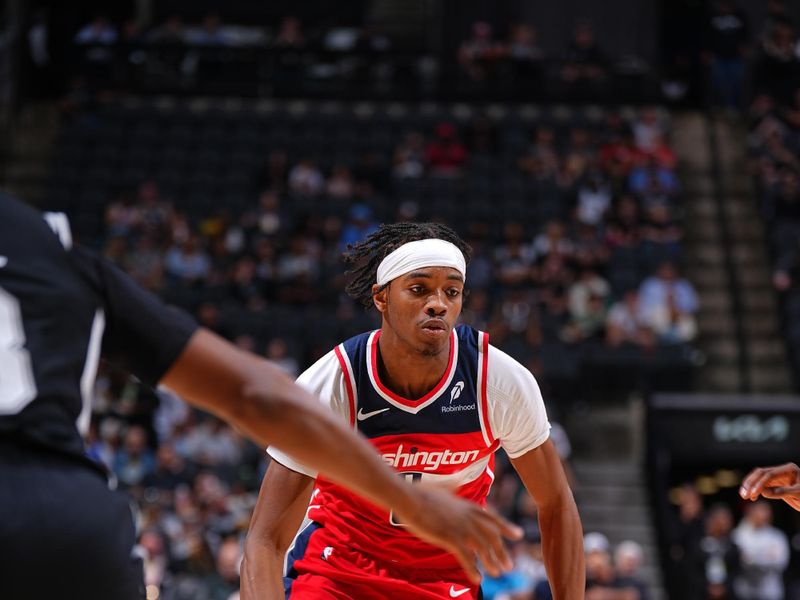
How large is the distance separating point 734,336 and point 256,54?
29.8 feet

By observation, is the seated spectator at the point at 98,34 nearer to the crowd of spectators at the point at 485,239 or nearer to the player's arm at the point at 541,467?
the crowd of spectators at the point at 485,239

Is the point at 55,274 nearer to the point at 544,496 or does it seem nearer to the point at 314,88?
the point at 544,496

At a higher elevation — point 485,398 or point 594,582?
point 485,398

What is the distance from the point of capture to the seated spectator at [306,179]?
18.4 metres

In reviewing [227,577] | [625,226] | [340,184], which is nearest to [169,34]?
[340,184]

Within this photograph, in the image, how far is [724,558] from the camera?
12297mm

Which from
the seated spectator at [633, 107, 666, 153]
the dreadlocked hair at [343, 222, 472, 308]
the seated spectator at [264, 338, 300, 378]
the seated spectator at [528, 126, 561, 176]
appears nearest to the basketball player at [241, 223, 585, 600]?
the dreadlocked hair at [343, 222, 472, 308]

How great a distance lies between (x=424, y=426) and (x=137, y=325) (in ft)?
7.64

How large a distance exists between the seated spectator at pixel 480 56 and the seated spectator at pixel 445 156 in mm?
1819

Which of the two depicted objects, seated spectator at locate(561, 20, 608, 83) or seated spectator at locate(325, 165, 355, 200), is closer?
seated spectator at locate(325, 165, 355, 200)

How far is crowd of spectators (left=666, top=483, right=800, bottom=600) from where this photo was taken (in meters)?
12.2

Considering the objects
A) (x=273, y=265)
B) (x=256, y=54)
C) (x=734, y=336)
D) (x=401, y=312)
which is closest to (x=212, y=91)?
(x=256, y=54)

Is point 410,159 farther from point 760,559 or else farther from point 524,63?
point 760,559

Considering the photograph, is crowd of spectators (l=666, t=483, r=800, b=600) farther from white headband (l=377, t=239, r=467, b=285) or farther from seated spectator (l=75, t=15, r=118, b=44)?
seated spectator (l=75, t=15, r=118, b=44)
